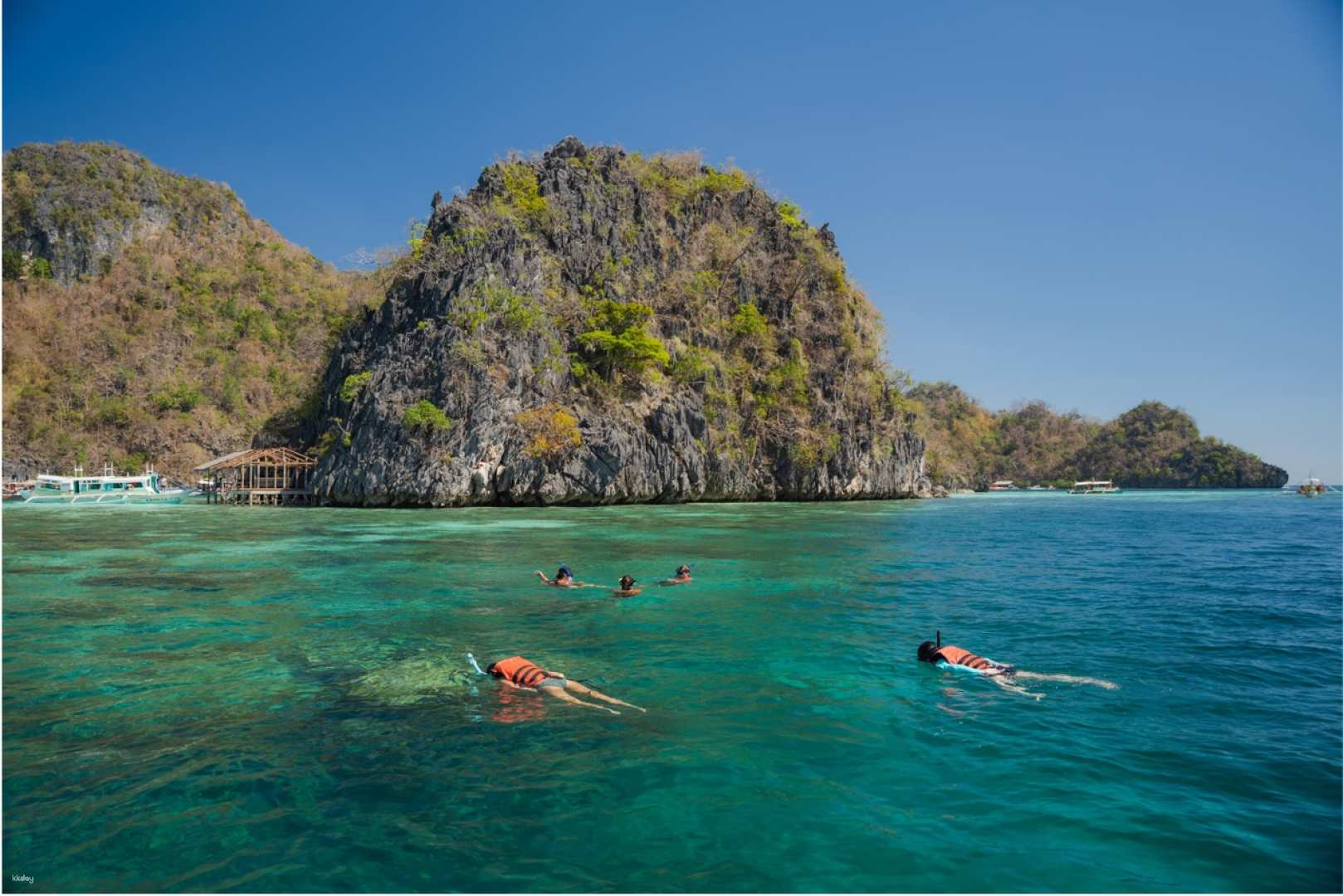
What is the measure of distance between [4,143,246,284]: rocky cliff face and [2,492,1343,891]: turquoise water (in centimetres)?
8956

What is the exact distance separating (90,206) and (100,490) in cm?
4932

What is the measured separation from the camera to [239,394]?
246 feet

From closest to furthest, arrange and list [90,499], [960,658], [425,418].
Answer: [960,658], [425,418], [90,499]

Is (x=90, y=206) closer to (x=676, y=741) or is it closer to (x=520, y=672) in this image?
(x=520, y=672)

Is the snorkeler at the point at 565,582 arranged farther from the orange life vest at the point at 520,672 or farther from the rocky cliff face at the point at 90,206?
the rocky cliff face at the point at 90,206

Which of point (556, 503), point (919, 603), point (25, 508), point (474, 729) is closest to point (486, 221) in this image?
point (556, 503)

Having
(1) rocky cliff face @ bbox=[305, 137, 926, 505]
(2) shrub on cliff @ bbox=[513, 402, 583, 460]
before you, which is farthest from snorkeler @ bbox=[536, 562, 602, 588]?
(1) rocky cliff face @ bbox=[305, 137, 926, 505]

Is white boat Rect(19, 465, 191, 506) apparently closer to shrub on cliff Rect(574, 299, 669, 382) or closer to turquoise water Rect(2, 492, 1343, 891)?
shrub on cliff Rect(574, 299, 669, 382)

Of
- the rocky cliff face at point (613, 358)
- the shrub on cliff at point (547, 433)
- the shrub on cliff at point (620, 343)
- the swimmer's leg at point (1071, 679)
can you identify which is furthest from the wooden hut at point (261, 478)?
the swimmer's leg at point (1071, 679)

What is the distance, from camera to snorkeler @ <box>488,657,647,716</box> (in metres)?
9.14

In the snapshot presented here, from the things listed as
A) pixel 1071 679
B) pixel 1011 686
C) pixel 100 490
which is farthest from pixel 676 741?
pixel 100 490

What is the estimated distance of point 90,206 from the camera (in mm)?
85438

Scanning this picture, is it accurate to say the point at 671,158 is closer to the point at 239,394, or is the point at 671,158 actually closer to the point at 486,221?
the point at 486,221

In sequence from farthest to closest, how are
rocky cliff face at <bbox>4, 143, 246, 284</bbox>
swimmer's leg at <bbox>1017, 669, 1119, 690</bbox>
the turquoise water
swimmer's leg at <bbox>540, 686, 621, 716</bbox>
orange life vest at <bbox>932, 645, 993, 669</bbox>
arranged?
1. rocky cliff face at <bbox>4, 143, 246, 284</bbox>
2. orange life vest at <bbox>932, 645, 993, 669</bbox>
3. swimmer's leg at <bbox>1017, 669, 1119, 690</bbox>
4. swimmer's leg at <bbox>540, 686, 621, 716</bbox>
5. the turquoise water
